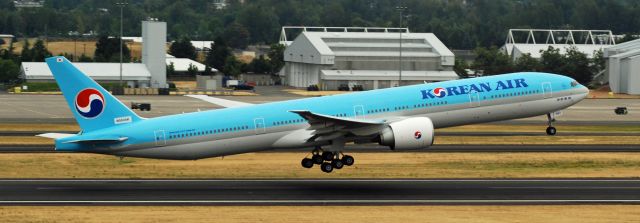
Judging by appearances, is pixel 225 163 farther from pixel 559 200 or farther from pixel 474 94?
pixel 559 200

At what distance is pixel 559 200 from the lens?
57.2 m

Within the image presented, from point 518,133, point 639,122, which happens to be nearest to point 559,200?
point 518,133

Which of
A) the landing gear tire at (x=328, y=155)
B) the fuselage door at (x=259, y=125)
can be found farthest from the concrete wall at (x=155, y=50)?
the fuselage door at (x=259, y=125)

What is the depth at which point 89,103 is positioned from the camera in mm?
60094

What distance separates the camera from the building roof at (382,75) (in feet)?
585

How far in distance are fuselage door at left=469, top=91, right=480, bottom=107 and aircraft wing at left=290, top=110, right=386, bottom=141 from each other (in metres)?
6.28

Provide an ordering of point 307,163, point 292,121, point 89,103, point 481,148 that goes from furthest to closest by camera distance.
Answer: point 481,148, point 307,163, point 292,121, point 89,103

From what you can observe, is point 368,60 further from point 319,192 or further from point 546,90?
point 319,192

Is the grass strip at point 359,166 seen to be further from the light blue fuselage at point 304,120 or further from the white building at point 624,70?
the white building at point 624,70

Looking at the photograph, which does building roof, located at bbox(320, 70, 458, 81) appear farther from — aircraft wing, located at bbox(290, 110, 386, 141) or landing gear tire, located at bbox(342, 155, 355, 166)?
aircraft wing, located at bbox(290, 110, 386, 141)

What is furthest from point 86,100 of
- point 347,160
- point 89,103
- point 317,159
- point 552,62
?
point 552,62

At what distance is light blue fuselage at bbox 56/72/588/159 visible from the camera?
61781 millimetres

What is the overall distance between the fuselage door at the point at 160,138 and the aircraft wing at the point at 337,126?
7.44m

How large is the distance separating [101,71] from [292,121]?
390 ft
